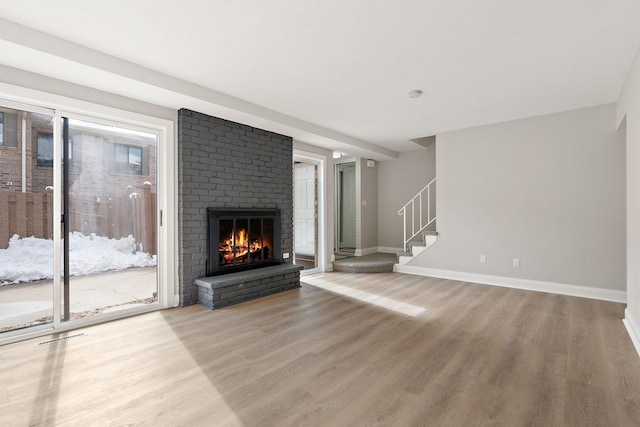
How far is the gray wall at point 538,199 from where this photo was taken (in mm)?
4238

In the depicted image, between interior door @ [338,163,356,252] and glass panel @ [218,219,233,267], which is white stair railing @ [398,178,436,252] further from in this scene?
glass panel @ [218,219,233,267]

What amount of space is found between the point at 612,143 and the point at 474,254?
2323 mm

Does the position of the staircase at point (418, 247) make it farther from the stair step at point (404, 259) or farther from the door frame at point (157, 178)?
the door frame at point (157, 178)

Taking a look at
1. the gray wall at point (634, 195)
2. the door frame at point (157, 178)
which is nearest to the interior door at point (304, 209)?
the door frame at point (157, 178)

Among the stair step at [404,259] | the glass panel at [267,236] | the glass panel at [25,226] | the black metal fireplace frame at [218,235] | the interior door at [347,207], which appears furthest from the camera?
the interior door at [347,207]

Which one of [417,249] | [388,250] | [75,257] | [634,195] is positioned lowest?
[388,250]

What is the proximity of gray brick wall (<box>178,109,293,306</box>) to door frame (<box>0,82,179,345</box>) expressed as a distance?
0.32 ft

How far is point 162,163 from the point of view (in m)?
3.89

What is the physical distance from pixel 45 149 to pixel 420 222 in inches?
232

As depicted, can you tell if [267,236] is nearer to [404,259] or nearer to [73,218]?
[73,218]

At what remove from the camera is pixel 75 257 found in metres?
3.28

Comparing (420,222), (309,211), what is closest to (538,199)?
(420,222)

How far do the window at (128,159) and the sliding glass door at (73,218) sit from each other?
0.01 m

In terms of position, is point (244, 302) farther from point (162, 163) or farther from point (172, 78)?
point (172, 78)
